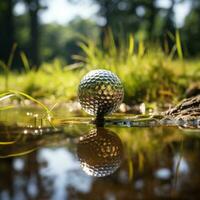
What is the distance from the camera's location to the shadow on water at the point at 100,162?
959 millimetres

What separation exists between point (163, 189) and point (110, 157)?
0.37 meters

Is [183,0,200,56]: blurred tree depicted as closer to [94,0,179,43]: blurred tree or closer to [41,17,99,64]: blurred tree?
[94,0,179,43]: blurred tree

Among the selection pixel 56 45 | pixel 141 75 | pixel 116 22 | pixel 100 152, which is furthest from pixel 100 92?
pixel 56 45

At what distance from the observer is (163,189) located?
0.97 m

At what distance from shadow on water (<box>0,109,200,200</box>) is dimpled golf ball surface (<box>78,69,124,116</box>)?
141 mm

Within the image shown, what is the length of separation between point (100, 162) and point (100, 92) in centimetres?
93

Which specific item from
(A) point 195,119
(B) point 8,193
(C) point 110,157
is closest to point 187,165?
(C) point 110,157

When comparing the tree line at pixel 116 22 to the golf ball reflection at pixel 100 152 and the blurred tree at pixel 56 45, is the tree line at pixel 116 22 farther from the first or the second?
the golf ball reflection at pixel 100 152

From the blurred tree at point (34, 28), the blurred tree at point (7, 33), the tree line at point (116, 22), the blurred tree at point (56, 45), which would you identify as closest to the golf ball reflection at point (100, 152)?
the tree line at point (116, 22)

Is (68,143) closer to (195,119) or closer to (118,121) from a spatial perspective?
(118,121)

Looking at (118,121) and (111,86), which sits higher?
(111,86)

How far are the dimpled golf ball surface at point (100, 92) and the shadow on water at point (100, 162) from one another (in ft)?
0.46

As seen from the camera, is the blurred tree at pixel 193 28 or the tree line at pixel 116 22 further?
the tree line at pixel 116 22

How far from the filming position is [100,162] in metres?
1.24
